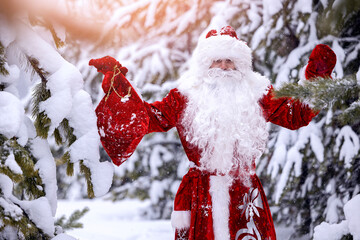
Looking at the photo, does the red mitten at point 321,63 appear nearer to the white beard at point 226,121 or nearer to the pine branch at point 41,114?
the white beard at point 226,121

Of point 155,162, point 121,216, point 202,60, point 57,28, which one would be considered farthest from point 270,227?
point 121,216

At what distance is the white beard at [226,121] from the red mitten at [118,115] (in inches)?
16.1

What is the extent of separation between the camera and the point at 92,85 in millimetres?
5875

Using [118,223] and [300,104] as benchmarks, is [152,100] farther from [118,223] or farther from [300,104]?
[300,104]

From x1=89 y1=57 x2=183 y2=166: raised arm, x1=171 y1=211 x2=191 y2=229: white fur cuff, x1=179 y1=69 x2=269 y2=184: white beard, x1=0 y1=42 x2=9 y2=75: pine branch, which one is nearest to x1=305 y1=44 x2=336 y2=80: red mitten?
x1=179 y1=69 x2=269 y2=184: white beard

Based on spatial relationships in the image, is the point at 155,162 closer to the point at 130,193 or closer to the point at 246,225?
the point at 130,193

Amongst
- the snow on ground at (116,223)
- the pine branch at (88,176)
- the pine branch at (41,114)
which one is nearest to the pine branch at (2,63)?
the pine branch at (41,114)

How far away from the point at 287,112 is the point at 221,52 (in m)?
0.63

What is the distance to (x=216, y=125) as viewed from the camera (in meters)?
2.46

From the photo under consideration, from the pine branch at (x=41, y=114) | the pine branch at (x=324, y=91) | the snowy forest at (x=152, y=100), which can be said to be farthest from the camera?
the pine branch at (x=41, y=114)

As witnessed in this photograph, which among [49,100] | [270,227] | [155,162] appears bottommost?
[270,227]

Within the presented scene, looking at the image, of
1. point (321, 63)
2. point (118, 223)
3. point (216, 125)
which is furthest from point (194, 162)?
point (118, 223)

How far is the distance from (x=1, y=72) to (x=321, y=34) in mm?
3716

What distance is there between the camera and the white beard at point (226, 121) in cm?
241
